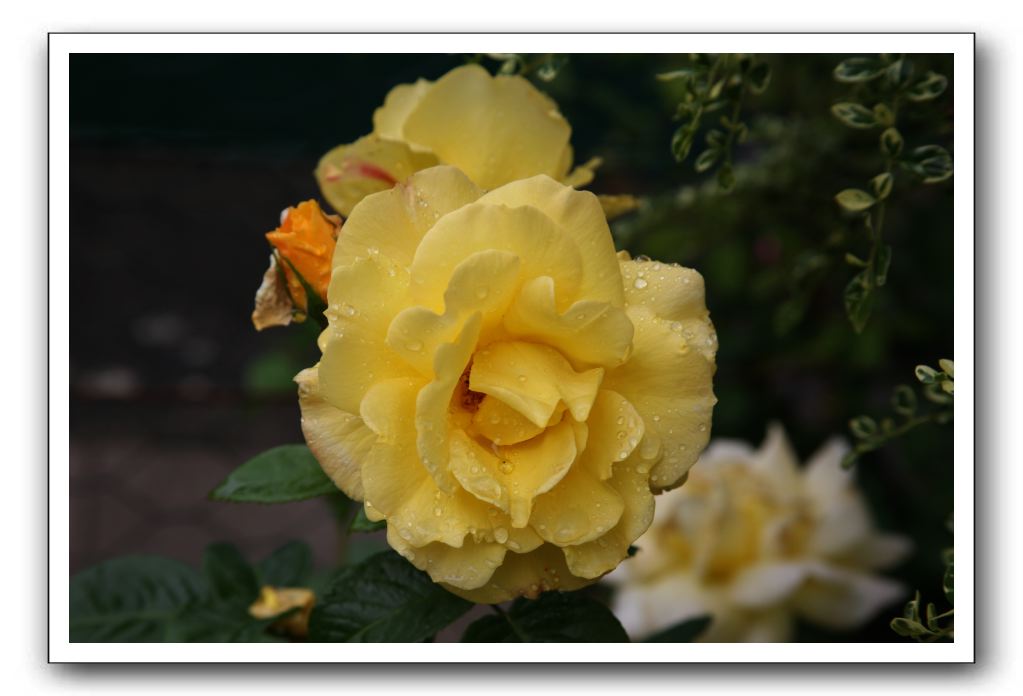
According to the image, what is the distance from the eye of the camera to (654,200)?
3.84ft

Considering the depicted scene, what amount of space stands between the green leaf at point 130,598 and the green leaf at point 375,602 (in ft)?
0.80

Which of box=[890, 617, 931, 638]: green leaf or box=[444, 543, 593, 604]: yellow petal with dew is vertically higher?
box=[444, 543, 593, 604]: yellow petal with dew

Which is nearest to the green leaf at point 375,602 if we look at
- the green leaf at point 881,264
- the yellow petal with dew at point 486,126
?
the yellow petal with dew at point 486,126

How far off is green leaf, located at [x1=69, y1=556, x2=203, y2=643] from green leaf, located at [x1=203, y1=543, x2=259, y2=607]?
2cm

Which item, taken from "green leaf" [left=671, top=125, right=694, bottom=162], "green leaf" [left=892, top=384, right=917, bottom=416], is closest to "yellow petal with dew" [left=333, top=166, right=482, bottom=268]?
"green leaf" [left=671, top=125, right=694, bottom=162]

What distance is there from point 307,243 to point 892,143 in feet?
1.48

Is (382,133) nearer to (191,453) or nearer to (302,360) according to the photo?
(302,360)

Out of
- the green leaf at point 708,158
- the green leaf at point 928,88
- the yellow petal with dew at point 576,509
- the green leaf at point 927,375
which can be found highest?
the green leaf at point 928,88

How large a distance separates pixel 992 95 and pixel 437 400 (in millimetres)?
602

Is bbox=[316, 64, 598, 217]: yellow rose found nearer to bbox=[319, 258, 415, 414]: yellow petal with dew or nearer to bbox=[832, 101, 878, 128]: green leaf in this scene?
bbox=[319, 258, 415, 414]: yellow petal with dew

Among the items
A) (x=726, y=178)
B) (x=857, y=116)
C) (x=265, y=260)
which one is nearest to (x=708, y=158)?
(x=726, y=178)

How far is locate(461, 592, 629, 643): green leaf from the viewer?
750 millimetres

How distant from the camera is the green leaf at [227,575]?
37.9 inches

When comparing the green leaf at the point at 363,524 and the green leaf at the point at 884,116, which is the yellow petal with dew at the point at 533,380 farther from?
the green leaf at the point at 884,116
